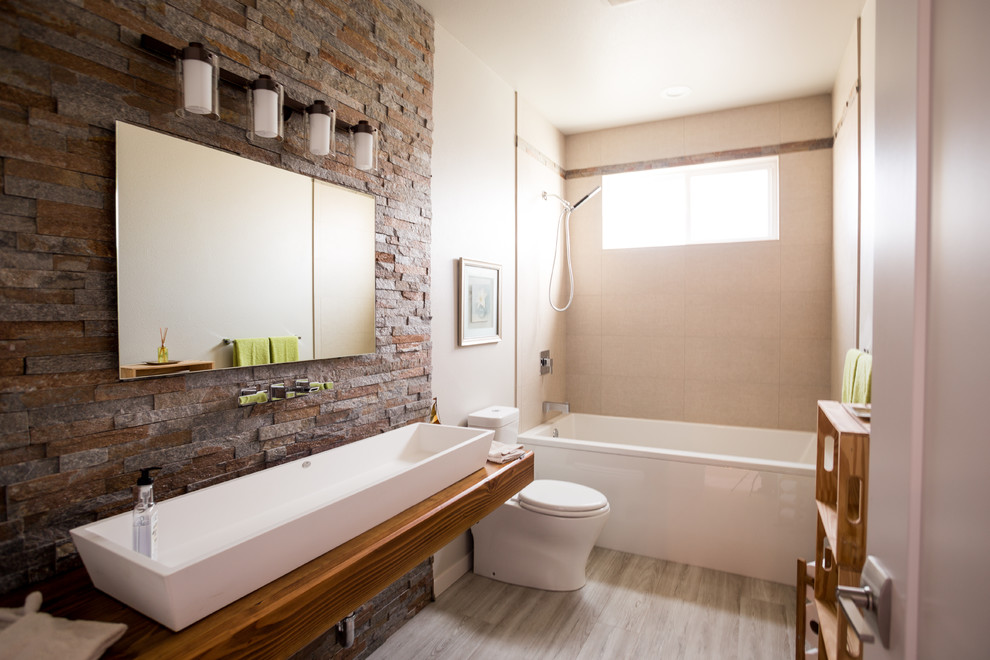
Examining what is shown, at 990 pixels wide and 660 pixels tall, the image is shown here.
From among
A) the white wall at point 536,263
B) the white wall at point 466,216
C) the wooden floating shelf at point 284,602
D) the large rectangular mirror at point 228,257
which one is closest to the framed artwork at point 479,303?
the white wall at point 466,216

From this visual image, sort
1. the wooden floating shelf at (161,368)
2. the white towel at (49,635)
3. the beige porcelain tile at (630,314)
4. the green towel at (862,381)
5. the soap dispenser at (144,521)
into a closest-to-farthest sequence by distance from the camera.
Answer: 1. the white towel at (49,635)
2. the soap dispenser at (144,521)
3. the wooden floating shelf at (161,368)
4. the green towel at (862,381)
5. the beige porcelain tile at (630,314)

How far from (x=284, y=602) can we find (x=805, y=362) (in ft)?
11.6

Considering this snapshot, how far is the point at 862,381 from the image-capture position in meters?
2.00

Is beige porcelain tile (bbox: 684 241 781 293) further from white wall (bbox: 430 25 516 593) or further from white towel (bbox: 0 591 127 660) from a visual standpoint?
white towel (bbox: 0 591 127 660)

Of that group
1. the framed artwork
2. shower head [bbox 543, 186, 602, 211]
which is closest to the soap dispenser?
the framed artwork

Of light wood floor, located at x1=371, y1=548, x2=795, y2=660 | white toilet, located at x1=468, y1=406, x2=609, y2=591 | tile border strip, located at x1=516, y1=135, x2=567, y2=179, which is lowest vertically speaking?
light wood floor, located at x1=371, y1=548, x2=795, y2=660

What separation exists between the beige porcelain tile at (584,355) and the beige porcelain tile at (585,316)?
0.05 metres

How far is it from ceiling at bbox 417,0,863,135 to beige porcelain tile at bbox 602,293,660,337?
134 centimetres

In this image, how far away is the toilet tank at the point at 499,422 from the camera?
2.81 meters

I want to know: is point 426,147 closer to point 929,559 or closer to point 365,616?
point 365,616

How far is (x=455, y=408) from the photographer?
2.80 meters

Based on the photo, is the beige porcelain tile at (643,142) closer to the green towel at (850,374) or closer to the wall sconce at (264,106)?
the green towel at (850,374)

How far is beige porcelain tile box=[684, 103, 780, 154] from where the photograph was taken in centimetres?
364

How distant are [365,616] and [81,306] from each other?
153 cm
